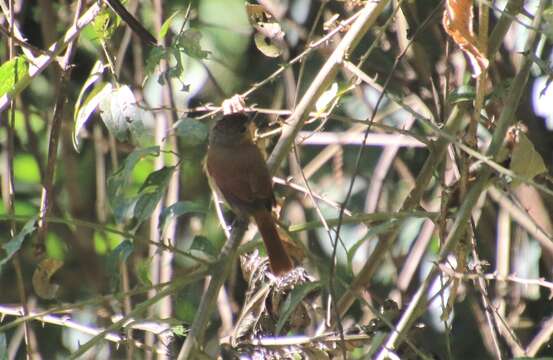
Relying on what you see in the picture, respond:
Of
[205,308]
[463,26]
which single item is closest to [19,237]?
[205,308]

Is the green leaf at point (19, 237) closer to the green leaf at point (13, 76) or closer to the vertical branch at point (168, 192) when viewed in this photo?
the green leaf at point (13, 76)

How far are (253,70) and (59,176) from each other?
1105 millimetres

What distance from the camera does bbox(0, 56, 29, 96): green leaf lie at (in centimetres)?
253

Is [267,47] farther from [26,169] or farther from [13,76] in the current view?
[26,169]

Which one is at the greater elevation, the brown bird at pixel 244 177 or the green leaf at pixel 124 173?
the green leaf at pixel 124 173

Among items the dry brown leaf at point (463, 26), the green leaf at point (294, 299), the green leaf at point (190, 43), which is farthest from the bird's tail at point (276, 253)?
the dry brown leaf at point (463, 26)

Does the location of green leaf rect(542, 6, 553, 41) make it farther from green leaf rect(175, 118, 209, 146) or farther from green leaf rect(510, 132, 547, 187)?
green leaf rect(175, 118, 209, 146)

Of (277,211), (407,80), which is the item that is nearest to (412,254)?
(407,80)

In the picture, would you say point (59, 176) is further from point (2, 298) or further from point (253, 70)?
point (253, 70)

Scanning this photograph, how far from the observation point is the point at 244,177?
139 inches

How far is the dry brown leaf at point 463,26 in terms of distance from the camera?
2203mm

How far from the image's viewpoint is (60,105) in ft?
8.72

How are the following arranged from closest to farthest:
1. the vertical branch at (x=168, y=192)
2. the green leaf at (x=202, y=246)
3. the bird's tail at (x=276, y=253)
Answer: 1. the green leaf at (x=202, y=246)
2. the bird's tail at (x=276, y=253)
3. the vertical branch at (x=168, y=192)

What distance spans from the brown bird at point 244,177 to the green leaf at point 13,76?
60 centimetres
